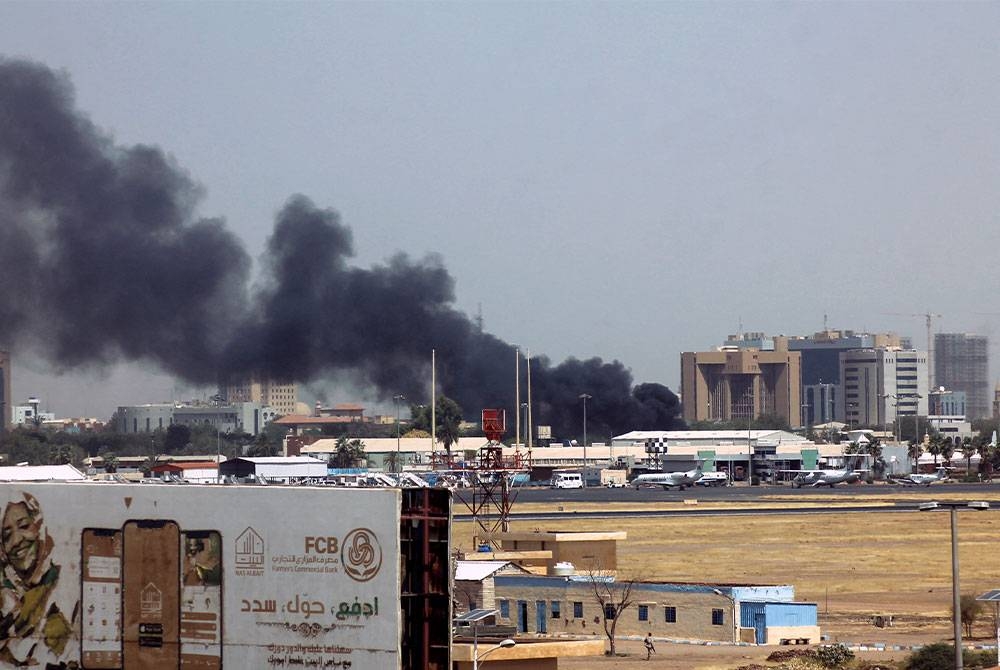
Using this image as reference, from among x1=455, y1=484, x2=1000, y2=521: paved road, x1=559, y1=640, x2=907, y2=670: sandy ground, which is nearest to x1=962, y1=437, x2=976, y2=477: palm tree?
x1=455, y1=484, x2=1000, y2=521: paved road

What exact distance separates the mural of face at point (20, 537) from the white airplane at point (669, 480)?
127m

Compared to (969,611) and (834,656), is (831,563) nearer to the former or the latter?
(969,611)

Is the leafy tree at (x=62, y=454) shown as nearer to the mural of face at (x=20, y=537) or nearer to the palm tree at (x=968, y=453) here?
the palm tree at (x=968, y=453)

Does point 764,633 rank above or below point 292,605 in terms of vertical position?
below

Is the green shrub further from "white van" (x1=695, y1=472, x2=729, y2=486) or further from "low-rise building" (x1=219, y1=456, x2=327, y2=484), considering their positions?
"white van" (x1=695, y1=472, x2=729, y2=486)

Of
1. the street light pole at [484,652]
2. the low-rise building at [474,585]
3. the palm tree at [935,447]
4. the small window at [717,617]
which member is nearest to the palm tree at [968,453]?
the palm tree at [935,447]

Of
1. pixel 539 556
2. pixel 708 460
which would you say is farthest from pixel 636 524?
pixel 708 460

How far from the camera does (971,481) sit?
160375 millimetres

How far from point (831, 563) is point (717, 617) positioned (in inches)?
1025

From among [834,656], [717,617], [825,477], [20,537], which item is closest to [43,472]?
[20,537]

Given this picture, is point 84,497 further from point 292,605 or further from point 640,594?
point 640,594

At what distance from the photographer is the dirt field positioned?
49.3 meters

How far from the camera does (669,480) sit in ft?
516

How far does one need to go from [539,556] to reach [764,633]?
8.93 m
